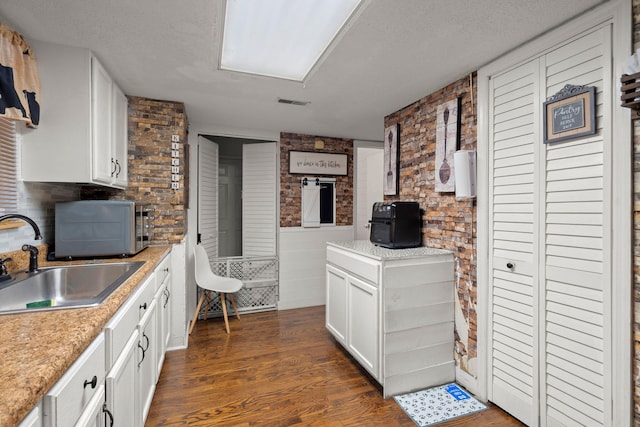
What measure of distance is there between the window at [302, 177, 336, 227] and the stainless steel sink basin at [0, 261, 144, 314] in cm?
226

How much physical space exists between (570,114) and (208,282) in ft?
11.0

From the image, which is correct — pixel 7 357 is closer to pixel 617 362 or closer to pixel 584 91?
pixel 617 362

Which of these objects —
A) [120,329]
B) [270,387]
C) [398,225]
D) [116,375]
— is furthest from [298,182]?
[116,375]

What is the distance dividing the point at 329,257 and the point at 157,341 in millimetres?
1535

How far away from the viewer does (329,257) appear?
292 centimetres

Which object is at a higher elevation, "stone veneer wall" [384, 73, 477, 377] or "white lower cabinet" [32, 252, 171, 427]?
"stone veneer wall" [384, 73, 477, 377]

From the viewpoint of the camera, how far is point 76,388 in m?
0.86

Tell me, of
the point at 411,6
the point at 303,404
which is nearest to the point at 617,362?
the point at 303,404

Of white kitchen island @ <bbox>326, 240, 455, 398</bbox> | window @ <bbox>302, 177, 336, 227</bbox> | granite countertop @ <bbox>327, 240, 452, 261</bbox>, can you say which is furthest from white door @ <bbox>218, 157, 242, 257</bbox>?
white kitchen island @ <bbox>326, 240, 455, 398</bbox>

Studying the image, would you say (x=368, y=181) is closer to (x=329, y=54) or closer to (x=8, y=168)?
(x=329, y=54)

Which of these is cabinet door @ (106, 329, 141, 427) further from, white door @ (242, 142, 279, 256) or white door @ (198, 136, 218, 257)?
white door @ (242, 142, 279, 256)

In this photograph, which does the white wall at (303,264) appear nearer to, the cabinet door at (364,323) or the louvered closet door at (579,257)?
the cabinet door at (364,323)

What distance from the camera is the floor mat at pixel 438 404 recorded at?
1.91 m

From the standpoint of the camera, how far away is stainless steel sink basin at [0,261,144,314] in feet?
4.61
